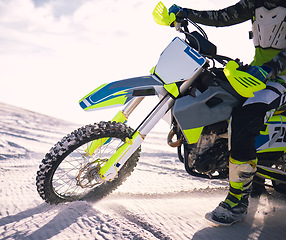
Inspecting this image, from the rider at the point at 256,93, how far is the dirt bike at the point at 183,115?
0.39 feet

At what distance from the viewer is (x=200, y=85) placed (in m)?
1.90

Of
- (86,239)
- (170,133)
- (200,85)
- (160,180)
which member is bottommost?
(160,180)

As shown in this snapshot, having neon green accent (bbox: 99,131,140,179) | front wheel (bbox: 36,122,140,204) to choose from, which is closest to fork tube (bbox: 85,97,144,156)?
front wheel (bbox: 36,122,140,204)

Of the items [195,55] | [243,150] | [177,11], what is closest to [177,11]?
[177,11]

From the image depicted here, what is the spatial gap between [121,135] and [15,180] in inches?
48.5

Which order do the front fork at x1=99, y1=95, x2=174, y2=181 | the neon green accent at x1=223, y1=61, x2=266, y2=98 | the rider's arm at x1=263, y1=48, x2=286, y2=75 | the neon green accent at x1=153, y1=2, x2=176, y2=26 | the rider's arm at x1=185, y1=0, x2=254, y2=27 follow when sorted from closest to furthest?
the neon green accent at x1=223, y1=61, x2=266, y2=98 < the rider's arm at x1=263, y1=48, x2=286, y2=75 < the front fork at x1=99, y1=95, x2=174, y2=181 < the neon green accent at x1=153, y1=2, x2=176, y2=26 < the rider's arm at x1=185, y1=0, x2=254, y2=27

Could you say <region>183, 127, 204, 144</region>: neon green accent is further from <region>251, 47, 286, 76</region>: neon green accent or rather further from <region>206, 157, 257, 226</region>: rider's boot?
<region>251, 47, 286, 76</region>: neon green accent

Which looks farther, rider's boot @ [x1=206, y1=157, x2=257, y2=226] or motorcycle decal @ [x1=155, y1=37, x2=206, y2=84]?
rider's boot @ [x1=206, y1=157, x2=257, y2=226]

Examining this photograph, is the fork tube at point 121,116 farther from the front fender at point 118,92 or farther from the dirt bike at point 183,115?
the front fender at point 118,92

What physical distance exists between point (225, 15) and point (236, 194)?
154 cm

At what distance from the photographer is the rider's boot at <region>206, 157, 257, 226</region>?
1901 millimetres

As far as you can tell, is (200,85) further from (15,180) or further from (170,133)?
(15,180)

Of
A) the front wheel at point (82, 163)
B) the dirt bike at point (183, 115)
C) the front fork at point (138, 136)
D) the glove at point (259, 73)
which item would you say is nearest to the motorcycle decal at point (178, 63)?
the dirt bike at point (183, 115)

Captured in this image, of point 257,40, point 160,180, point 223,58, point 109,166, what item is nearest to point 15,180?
point 109,166
